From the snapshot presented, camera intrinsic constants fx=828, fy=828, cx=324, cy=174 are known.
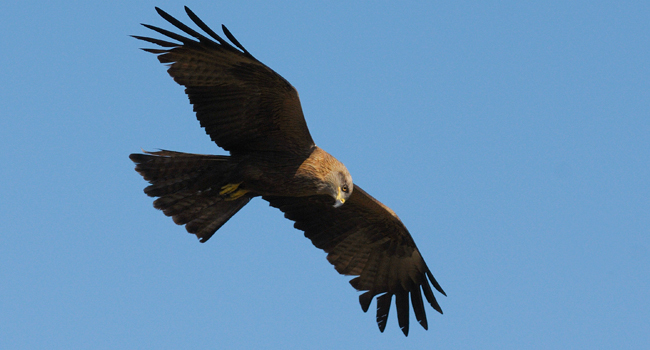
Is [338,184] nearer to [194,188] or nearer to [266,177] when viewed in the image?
[266,177]

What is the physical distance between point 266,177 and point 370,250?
2482 millimetres

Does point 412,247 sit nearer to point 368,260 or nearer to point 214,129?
point 368,260

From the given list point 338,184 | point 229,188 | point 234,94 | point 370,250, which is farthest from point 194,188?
point 370,250

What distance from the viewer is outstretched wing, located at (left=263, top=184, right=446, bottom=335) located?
37.5 feet

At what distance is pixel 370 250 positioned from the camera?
1175cm

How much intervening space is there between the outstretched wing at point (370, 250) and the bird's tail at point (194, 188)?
1.07m

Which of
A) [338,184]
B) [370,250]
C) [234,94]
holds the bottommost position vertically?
[370,250]

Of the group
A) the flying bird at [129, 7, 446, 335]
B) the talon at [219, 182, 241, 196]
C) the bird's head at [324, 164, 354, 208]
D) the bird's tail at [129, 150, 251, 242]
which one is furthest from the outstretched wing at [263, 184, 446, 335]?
the bird's head at [324, 164, 354, 208]

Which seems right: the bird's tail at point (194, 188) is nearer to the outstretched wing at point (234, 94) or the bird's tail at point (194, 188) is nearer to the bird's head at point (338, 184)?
the outstretched wing at point (234, 94)

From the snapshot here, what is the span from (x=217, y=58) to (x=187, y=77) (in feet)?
1.30

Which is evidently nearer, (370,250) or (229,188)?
(229,188)

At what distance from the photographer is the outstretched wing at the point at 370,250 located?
11.4 m

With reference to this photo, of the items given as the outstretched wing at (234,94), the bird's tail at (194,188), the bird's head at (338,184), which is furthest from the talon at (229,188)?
the bird's head at (338,184)

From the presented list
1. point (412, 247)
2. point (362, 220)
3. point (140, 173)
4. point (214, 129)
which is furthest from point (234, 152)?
point (412, 247)
